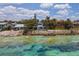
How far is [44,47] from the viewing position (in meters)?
1.25

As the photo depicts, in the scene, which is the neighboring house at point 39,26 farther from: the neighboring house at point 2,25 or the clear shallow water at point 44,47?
the neighboring house at point 2,25

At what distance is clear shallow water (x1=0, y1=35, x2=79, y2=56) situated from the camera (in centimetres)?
124

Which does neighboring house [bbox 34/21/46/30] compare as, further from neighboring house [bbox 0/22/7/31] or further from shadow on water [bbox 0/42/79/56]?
neighboring house [bbox 0/22/7/31]

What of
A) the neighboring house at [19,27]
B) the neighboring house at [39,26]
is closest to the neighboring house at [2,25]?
the neighboring house at [19,27]

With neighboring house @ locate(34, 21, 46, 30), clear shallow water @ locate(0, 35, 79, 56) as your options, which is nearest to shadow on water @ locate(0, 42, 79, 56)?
clear shallow water @ locate(0, 35, 79, 56)

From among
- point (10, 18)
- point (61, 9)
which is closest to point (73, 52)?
point (61, 9)

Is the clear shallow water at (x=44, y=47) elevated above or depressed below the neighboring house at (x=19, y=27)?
below

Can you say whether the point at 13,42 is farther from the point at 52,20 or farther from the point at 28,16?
the point at 52,20

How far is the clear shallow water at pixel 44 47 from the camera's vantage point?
124 centimetres

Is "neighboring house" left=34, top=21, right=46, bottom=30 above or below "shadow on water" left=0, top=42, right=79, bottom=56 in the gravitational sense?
above

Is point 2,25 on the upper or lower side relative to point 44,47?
upper

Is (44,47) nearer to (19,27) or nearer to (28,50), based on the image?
(28,50)

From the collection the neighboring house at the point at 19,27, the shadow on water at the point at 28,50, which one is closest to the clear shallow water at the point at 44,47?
the shadow on water at the point at 28,50

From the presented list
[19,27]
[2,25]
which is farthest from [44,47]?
[2,25]
